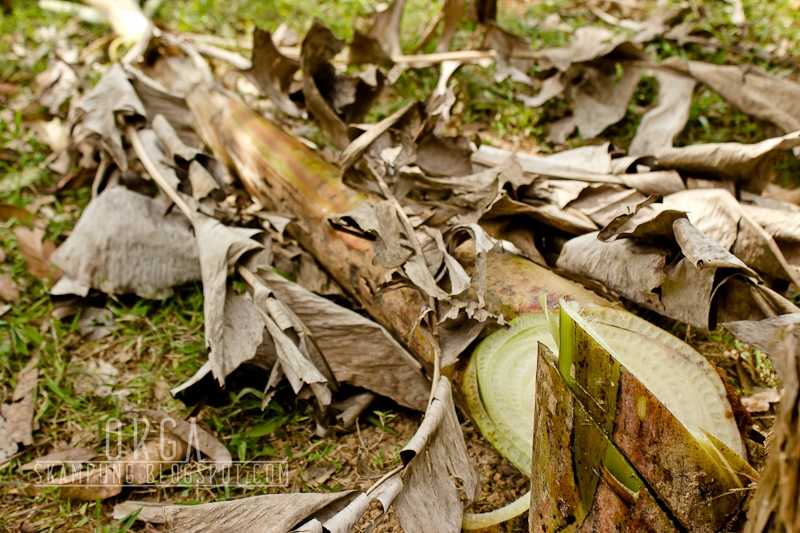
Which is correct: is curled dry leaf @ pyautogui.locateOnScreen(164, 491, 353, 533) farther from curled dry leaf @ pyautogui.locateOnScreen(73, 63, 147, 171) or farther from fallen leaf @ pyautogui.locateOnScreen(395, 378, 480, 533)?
curled dry leaf @ pyautogui.locateOnScreen(73, 63, 147, 171)

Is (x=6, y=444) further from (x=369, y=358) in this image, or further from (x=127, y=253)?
(x=369, y=358)

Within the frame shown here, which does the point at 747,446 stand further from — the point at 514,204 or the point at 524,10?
the point at 524,10

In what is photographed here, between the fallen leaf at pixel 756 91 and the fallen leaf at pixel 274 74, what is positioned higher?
the fallen leaf at pixel 756 91

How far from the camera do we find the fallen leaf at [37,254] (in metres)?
2.32

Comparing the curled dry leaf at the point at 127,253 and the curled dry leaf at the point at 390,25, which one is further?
the curled dry leaf at the point at 390,25

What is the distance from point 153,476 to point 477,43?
2835 millimetres

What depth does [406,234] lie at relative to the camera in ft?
5.80

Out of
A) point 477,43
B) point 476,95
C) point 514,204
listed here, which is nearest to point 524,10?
point 477,43

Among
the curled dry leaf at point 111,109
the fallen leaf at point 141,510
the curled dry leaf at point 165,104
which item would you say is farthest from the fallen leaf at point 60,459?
the curled dry leaf at point 165,104

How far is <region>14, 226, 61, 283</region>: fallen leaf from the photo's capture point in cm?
232

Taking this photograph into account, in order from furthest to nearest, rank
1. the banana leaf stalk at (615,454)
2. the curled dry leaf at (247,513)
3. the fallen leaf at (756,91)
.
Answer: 1. the fallen leaf at (756,91)
2. the curled dry leaf at (247,513)
3. the banana leaf stalk at (615,454)

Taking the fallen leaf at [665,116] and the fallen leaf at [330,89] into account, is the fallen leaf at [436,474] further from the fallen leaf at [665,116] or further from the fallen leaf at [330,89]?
the fallen leaf at [665,116]

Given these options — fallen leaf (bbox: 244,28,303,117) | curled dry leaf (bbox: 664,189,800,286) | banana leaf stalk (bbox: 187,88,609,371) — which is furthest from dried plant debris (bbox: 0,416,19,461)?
curled dry leaf (bbox: 664,189,800,286)

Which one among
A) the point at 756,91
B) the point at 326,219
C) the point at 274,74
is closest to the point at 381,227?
the point at 326,219
